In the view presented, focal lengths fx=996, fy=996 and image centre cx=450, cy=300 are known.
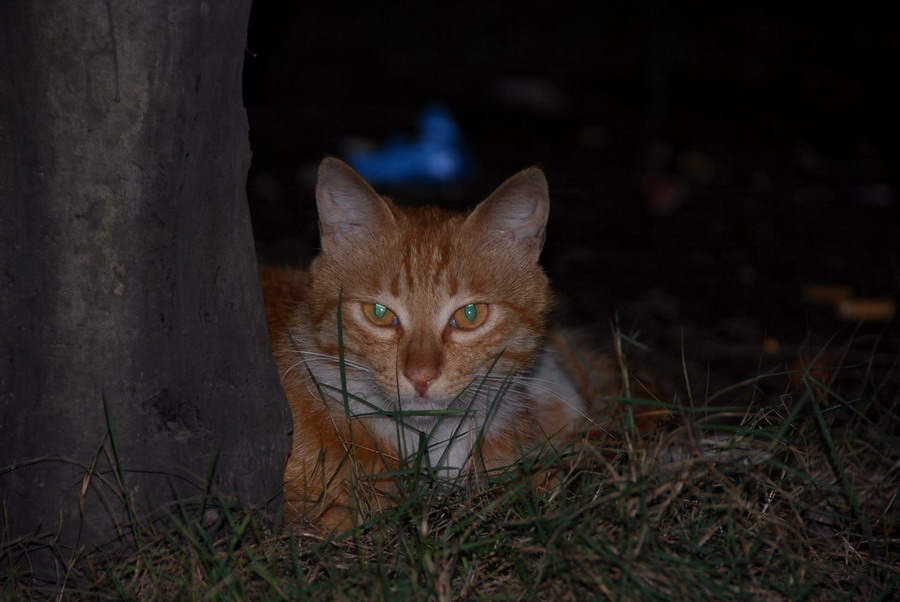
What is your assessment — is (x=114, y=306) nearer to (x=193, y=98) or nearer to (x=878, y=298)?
(x=193, y=98)

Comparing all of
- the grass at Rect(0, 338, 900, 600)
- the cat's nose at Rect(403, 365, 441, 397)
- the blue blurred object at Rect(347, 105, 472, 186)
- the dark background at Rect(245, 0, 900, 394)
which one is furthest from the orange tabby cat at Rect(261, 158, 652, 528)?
the blue blurred object at Rect(347, 105, 472, 186)

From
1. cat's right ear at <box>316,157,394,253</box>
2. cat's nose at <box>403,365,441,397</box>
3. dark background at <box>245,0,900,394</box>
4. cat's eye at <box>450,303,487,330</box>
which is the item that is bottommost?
dark background at <box>245,0,900,394</box>

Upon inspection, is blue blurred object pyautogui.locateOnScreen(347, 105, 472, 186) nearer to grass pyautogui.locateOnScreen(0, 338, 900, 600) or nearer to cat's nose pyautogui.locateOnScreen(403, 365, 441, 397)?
cat's nose pyautogui.locateOnScreen(403, 365, 441, 397)

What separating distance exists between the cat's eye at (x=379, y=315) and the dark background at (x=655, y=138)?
2.58 ft

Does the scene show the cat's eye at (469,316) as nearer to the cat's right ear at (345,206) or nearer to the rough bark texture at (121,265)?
the cat's right ear at (345,206)

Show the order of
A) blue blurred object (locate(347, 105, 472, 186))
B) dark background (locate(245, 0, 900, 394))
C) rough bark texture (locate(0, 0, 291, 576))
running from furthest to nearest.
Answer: blue blurred object (locate(347, 105, 472, 186))
dark background (locate(245, 0, 900, 394))
rough bark texture (locate(0, 0, 291, 576))

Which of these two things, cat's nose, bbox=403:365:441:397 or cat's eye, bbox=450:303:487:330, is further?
cat's eye, bbox=450:303:487:330

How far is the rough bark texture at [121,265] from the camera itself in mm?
2209

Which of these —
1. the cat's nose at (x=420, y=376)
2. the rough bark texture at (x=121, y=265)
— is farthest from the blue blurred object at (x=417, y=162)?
the rough bark texture at (x=121, y=265)

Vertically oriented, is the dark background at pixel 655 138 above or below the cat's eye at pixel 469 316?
below

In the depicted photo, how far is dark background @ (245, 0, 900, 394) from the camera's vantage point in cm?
494

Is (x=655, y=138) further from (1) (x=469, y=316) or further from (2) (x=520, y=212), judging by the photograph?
(1) (x=469, y=316)

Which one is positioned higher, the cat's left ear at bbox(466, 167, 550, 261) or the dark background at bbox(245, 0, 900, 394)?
the cat's left ear at bbox(466, 167, 550, 261)

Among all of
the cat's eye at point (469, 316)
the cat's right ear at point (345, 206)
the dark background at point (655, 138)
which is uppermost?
the cat's right ear at point (345, 206)
